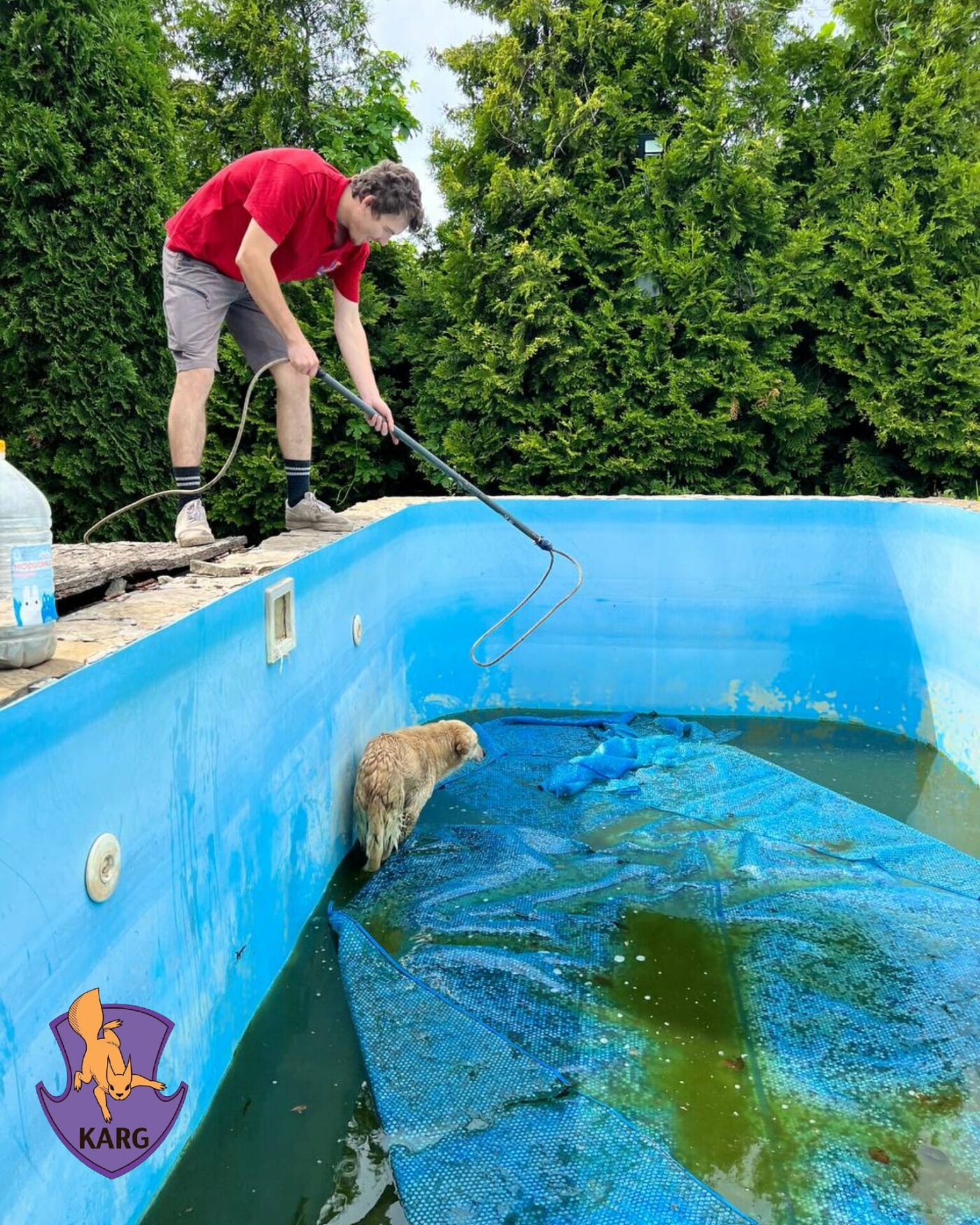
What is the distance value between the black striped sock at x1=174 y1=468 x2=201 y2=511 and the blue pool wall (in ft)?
1.88

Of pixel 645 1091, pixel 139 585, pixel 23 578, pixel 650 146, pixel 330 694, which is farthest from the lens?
pixel 650 146

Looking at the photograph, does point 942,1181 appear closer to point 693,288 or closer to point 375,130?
point 693,288

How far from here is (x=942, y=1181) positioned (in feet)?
6.08

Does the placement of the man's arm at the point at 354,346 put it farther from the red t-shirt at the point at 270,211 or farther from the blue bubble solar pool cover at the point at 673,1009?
the blue bubble solar pool cover at the point at 673,1009

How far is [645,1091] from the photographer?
2100mm

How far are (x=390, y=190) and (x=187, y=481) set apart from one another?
125 cm

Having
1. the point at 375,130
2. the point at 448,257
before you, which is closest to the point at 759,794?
the point at 448,257

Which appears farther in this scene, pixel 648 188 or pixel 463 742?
pixel 648 188

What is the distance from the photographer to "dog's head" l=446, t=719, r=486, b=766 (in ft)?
12.3

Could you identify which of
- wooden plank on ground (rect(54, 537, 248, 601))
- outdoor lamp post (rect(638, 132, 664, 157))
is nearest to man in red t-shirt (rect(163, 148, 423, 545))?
wooden plank on ground (rect(54, 537, 248, 601))

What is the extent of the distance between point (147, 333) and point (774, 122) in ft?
13.3

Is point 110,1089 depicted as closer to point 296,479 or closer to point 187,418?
point 187,418

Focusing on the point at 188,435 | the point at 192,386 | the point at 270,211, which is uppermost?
the point at 270,211

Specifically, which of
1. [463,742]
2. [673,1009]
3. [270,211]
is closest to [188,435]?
[270,211]
